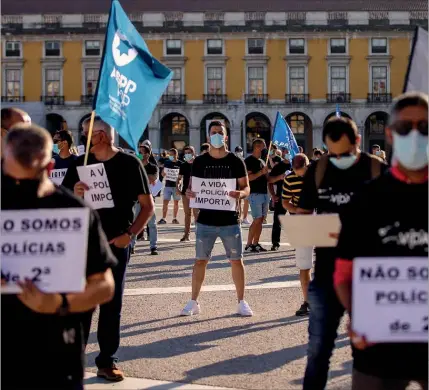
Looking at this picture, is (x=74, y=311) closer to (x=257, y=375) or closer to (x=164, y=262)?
(x=257, y=375)

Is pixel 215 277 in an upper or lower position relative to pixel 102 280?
lower

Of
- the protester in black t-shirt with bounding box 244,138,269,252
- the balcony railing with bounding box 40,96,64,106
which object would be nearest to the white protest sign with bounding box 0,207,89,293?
the protester in black t-shirt with bounding box 244,138,269,252

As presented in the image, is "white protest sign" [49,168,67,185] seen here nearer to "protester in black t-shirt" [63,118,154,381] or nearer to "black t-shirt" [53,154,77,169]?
"black t-shirt" [53,154,77,169]

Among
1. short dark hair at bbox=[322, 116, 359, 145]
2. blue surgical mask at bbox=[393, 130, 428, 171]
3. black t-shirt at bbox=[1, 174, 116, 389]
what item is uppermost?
short dark hair at bbox=[322, 116, 359, 145]

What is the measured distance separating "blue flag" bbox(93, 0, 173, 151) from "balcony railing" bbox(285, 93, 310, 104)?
45.4 m

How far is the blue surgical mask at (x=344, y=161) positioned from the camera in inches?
148

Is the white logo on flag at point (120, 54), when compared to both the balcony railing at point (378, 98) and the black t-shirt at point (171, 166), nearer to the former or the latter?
the black t-shirt at point (171, 166)

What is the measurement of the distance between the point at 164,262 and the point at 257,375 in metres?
5.36

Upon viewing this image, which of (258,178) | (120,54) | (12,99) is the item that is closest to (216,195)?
(120,54)

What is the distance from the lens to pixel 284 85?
50500 millimetres

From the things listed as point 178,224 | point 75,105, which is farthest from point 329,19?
point 178,224

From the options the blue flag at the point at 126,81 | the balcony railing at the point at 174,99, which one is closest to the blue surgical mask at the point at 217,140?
the blue flag at the point at 126,81

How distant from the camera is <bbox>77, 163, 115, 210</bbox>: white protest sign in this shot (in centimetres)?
467

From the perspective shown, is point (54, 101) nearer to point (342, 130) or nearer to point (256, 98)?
point (256, 98)
